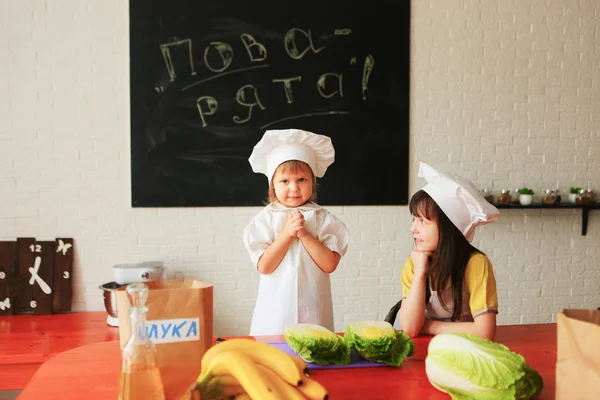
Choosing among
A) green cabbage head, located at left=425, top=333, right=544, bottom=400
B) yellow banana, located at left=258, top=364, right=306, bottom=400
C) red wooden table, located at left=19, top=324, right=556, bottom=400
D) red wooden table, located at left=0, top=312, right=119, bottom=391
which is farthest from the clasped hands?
red wooden table, located at left=0, top=312, right=119, bottom=391

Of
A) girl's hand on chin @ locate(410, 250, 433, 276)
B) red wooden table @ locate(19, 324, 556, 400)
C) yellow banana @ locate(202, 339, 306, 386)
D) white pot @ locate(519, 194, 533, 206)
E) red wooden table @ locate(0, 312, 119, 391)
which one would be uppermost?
white pot @ locate(519, 194, 533, 206)

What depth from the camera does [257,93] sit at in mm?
3453

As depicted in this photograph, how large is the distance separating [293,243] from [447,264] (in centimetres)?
69

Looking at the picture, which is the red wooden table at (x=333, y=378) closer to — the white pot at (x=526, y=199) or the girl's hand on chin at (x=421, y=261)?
the girl's hand on chin at (x=421, y=261)

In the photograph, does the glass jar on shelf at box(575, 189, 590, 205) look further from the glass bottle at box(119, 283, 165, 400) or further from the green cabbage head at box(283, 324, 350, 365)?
the glass bottle at box(119, 283, 165, 400)

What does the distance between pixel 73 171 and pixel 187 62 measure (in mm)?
1025

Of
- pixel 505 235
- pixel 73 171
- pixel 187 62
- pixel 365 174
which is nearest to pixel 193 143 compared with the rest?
pixel 187 62

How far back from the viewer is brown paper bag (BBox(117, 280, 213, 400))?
1.01 metres

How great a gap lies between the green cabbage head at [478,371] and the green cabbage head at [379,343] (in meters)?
0.18

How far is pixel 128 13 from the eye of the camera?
3.30 metres

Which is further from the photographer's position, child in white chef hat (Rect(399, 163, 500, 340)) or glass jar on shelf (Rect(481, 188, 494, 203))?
glass jar on shelf (Rect(481, 188, 494, 203))

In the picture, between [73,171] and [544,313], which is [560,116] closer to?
[544,313]

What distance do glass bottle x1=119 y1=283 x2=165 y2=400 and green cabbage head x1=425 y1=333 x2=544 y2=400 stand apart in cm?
60

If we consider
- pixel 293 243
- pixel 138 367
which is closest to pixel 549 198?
pixel 293 243
